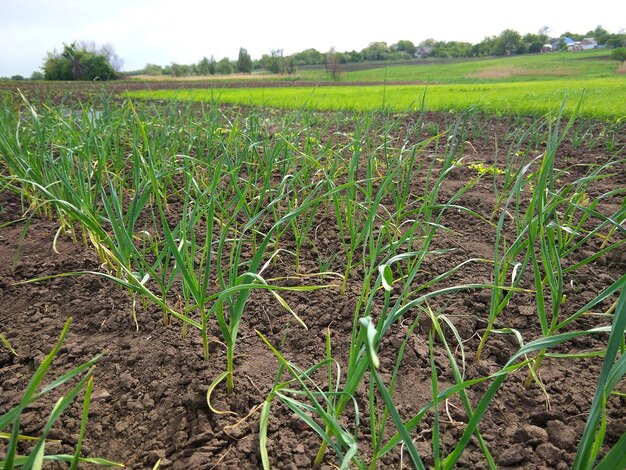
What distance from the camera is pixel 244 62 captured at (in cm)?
4200

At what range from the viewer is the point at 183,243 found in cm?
130

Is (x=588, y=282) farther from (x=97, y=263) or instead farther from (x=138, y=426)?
(x=97, y=263)

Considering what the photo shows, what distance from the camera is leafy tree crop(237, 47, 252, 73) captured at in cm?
4150

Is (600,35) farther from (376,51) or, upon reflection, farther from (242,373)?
(242,373)

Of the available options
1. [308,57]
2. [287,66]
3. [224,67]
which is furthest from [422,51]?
[287,66]

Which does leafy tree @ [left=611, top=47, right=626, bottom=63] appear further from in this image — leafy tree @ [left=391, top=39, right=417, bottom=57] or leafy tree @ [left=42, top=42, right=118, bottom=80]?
leafy tree @ [left=391, top=39, right=417, bottom=57]

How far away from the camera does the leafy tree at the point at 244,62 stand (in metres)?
41.5

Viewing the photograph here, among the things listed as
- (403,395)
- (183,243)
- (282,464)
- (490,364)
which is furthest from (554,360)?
(183,243)

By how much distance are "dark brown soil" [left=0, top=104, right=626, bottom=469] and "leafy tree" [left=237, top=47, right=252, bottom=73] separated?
43779 millimetres

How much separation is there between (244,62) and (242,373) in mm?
44973

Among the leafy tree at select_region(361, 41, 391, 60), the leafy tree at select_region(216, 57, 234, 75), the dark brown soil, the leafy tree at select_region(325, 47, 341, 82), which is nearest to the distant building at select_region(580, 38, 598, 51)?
the leafy tree at select_region(361, 41, 391, 60)

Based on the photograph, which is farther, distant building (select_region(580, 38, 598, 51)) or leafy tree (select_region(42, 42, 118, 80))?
distant building (select_region(580, 38, 598, 51))

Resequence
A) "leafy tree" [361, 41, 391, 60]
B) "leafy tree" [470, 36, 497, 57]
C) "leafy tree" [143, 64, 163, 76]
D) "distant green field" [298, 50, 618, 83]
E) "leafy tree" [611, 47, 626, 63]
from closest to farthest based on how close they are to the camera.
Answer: "distant green field" [298, 50, 618, 83], "leafy tree" [611, 47, 626, 63], "leafy tree" [143, 64, 163, 76], "leafy tree" [470, 36, 497, 57], "leafy tree" [361, 41, 391, 60]

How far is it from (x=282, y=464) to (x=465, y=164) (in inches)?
125
